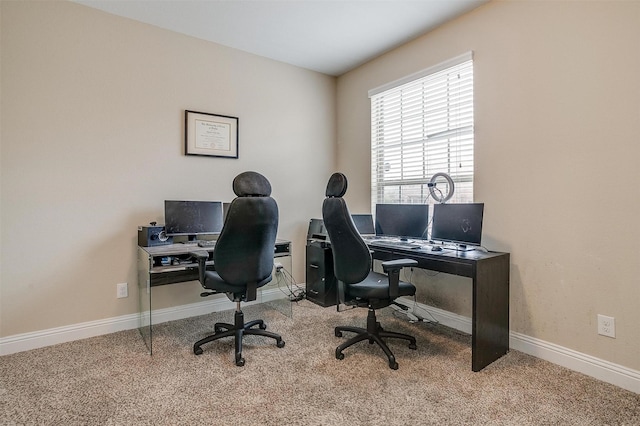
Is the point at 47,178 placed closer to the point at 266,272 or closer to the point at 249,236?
the point at 249,236

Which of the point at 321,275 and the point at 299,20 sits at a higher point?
the point at 299,20

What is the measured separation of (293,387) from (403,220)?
1732 millimetres

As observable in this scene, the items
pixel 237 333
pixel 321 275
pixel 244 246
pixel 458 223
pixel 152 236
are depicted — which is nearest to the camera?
pixel 244 246

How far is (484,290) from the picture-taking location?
2.20 m

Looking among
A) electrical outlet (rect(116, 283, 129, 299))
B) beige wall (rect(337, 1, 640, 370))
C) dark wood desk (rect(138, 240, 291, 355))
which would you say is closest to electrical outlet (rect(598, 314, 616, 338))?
beige wall (rect(337, 1, 640, 370))

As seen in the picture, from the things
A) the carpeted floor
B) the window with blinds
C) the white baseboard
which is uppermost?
the window with blinds

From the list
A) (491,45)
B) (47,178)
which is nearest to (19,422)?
(47,178)

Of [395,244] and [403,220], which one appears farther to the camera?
[403,220]

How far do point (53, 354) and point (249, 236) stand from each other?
66.0 inches

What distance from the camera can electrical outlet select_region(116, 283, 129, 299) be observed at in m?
2.85

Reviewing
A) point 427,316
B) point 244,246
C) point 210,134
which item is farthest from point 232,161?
point 427,316

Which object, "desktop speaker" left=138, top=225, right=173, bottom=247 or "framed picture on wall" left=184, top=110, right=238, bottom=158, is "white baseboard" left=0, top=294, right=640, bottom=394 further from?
"framed picture on wall" left=184, top=110, right=238, bottom=158

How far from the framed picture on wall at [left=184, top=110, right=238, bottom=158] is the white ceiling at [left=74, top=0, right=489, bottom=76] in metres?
0.76

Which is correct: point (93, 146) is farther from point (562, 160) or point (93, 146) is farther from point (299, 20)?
point (562, 160)
